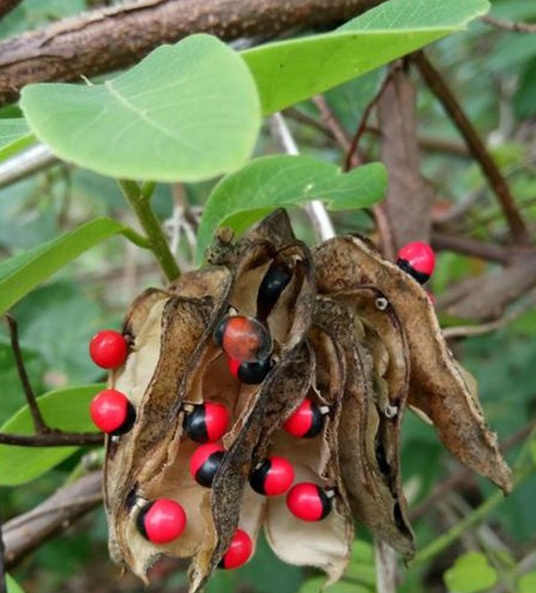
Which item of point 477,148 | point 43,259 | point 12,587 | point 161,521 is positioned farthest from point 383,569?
point 477,148

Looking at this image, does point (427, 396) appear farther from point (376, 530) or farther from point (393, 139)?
point (393, 139)

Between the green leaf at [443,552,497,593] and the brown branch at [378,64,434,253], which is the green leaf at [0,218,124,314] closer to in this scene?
the brown branch at [378,64,434,253]

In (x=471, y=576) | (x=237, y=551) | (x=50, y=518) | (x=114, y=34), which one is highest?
(x=114, y=34)

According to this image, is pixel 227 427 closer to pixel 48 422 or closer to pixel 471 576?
pixel 48 422

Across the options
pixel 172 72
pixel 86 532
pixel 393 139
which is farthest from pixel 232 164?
pixel 86 532

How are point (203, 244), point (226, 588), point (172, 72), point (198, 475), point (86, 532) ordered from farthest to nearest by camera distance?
point (86, 532) → point (226, 588) → point (203, 244) → point (198, 475) → point (172, 72)

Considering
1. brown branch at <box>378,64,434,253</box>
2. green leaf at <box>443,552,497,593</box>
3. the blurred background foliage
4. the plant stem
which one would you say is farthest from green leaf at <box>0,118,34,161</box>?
green leaf at <box>443,552,497,593</box>
